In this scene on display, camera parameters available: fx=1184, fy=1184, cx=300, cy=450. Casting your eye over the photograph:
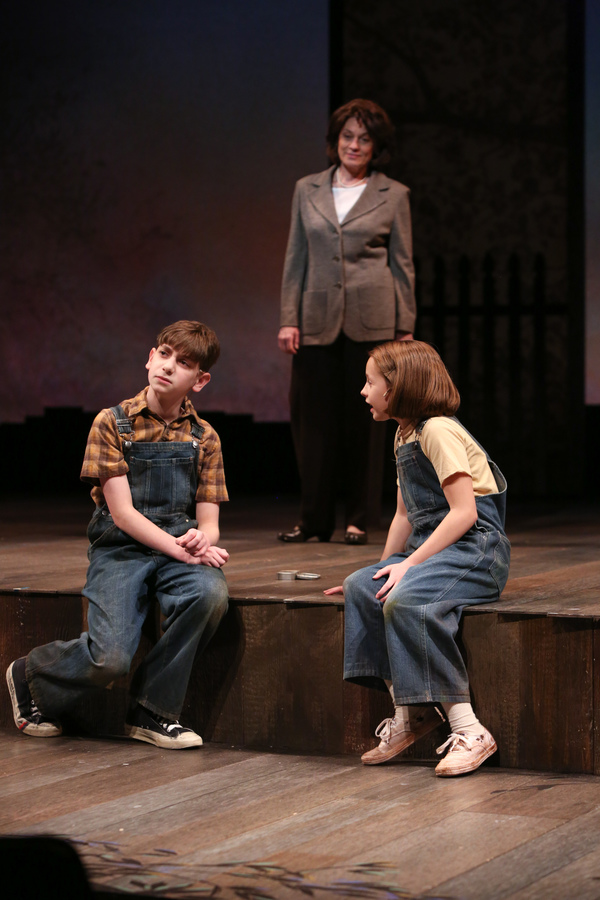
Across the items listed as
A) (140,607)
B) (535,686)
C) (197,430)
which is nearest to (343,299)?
(197,430)

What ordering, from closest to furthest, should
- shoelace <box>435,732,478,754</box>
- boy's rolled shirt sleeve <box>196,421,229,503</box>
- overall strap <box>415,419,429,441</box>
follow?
shoelace <box>435,732,478,754</box> → overall strap <box>415,419,429,441</box> → boy's rolled shirt sleeve <box>196,421,229,503</box>

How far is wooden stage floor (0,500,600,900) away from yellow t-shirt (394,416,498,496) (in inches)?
10.6

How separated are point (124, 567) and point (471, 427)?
469 centimetres

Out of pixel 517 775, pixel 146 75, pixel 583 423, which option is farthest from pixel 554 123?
pixel 517 775

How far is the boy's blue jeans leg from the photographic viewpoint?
257 centimetres

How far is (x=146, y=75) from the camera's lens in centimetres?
748

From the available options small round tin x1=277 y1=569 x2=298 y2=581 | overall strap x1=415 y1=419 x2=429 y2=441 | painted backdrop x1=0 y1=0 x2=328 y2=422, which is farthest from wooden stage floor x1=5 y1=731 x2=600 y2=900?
painted backdrop x1=0 y1=0 x2=328 y2=422

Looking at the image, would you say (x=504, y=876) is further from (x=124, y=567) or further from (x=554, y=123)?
(x=554, y=123)

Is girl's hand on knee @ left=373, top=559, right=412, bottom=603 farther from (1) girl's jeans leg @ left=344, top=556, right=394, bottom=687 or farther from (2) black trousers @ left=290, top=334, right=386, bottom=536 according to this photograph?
(2) black trousers @ left=290, top=334, right=386, bottom=536

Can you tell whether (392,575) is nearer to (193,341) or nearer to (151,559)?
(151,559)

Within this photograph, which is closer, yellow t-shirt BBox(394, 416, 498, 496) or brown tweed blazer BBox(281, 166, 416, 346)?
yellow t-shirt BBox(394, 416, 498, 496)

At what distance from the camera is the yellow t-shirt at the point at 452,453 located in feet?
8.08

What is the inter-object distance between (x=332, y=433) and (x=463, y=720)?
73.6 inches

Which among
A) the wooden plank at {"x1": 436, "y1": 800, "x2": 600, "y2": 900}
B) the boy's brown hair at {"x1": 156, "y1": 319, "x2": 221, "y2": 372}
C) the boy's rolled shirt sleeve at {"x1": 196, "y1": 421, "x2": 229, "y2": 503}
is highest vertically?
the boy's brown hair at {"x1": 156, "y1": 319, "x2": 221, "y2": 372}
